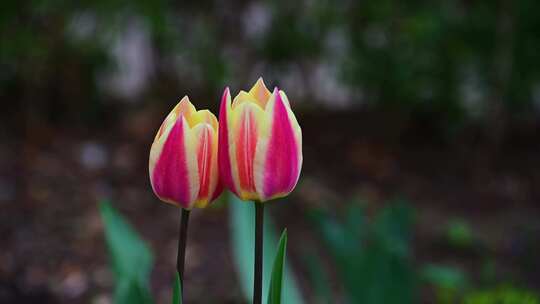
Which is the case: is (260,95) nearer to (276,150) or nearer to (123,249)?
(276,150)

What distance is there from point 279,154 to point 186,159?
3.3 inches

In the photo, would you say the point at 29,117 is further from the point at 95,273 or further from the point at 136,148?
the point at 95,273

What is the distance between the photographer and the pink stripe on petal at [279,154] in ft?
2.34

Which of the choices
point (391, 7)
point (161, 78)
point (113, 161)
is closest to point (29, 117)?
point (113, 161)

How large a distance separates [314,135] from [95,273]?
1588 millimetres

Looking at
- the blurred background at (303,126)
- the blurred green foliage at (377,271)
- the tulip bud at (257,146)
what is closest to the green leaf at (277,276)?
the tulip bud at (257,146)

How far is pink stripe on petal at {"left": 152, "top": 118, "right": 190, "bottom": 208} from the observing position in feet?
2.33

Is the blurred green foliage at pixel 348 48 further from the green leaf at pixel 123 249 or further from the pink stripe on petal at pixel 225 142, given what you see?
the pink stripe on petal at pixel 225 142

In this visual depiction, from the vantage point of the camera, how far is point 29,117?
340 centimetres

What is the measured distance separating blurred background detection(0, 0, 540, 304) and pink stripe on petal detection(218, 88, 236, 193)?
5.59ft

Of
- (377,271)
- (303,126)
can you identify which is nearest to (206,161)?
(377,271)

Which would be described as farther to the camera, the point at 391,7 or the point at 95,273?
the point at 391,7

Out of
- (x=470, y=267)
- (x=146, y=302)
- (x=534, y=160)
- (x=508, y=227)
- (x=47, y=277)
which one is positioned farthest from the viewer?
(x=534, y=160)

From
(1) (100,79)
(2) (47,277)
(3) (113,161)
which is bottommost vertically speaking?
(2) (47,277)
